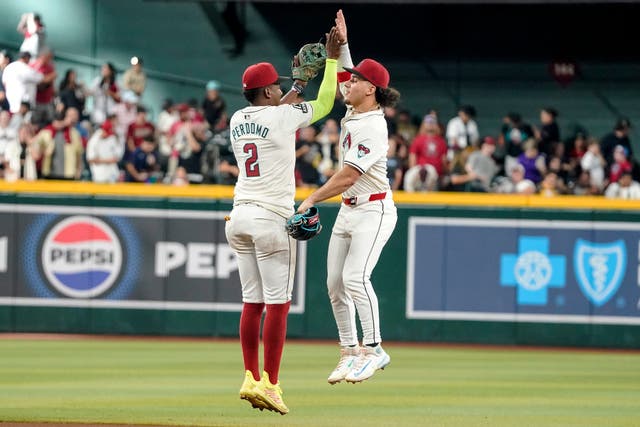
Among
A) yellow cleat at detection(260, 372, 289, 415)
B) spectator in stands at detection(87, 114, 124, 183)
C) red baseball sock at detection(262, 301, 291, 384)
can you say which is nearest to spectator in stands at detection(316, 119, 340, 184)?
spectator in stands at detection(87, 114, 124, 183)

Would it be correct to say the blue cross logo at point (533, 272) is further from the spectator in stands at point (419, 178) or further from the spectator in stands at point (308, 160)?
the spectator in stands at point (308, 160)

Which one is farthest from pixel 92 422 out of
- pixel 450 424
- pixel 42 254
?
pixel 42 254

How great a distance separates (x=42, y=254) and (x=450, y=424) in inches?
326

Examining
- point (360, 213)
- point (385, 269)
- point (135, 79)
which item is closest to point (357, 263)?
point (360, 213)

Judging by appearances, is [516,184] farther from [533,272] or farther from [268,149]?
[268,149]

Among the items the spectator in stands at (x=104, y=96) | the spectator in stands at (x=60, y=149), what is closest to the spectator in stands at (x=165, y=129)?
the spectator in stands at (x=104, y=96)

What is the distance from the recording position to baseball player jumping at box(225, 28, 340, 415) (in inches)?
310

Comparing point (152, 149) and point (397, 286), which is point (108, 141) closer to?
point (152, 149)

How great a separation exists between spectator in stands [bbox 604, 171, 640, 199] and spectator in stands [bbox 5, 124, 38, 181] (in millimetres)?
7874

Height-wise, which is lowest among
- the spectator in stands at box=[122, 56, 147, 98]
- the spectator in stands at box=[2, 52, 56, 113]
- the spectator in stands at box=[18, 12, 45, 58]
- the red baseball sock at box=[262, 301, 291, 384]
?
the red baseball sock at box=[262, 301, 291, 384]

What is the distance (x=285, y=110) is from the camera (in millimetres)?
7891

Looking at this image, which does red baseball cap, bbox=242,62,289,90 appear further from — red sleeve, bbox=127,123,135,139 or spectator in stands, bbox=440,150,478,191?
red sleeve, bbox=127,123,135,139

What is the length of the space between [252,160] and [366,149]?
2.55 feet

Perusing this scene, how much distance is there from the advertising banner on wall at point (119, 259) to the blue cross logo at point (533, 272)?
2604 millimetres
